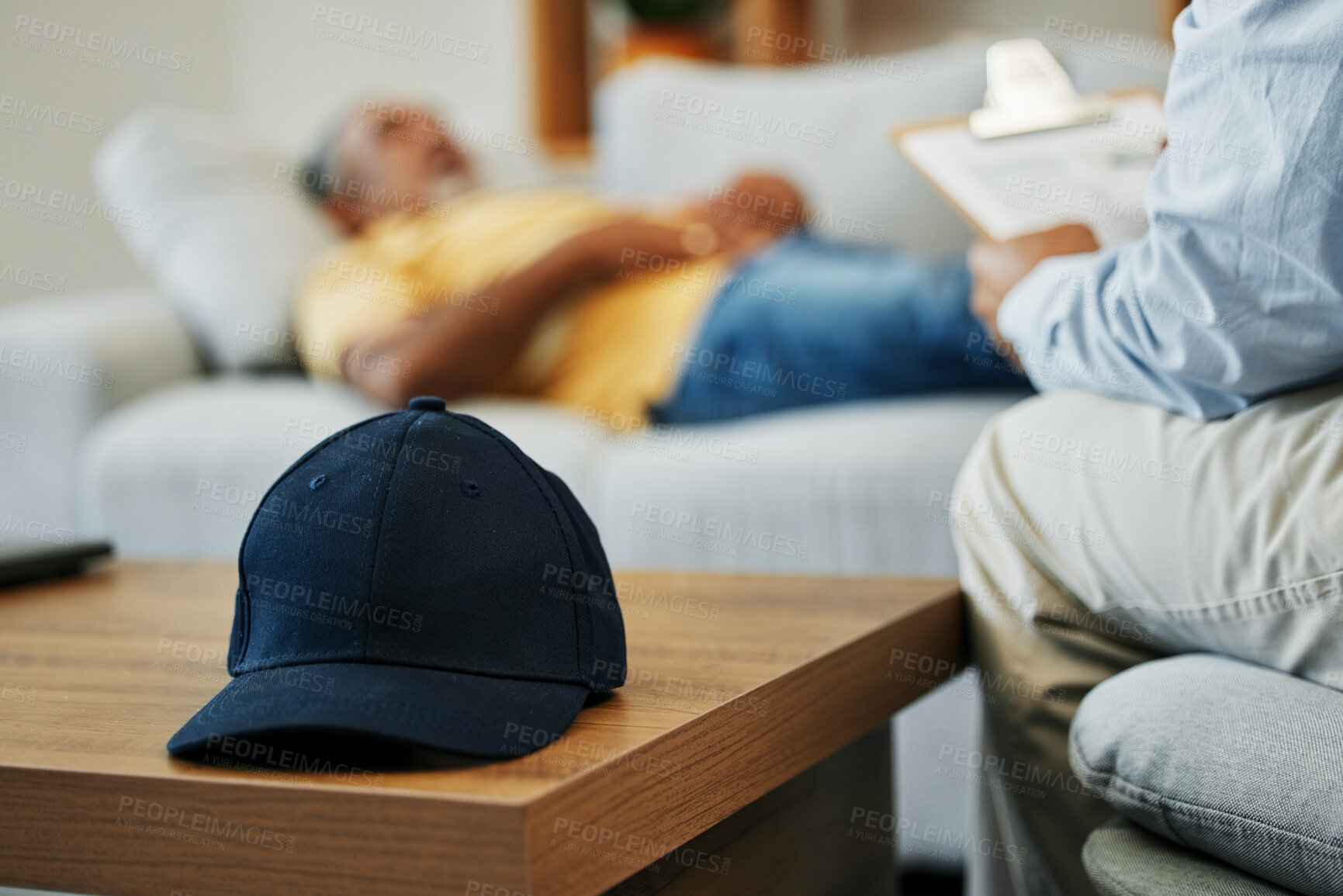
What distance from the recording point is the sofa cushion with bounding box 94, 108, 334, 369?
1658 mm

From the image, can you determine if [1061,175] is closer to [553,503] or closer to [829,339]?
[829,339]

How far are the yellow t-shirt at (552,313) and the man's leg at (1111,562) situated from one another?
26.0 inches

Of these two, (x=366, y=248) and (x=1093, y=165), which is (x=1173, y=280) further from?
(x=366, y=248)

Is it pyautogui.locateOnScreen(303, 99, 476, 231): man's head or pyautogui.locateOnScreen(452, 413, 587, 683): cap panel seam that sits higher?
pyautogui.locateOnScreen(303, 99, 476, 231): man's head

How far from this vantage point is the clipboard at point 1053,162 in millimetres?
872

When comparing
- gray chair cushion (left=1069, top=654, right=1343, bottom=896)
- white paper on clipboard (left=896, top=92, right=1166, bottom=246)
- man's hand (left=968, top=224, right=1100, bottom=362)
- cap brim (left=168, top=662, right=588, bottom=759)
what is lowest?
gray chair cushion (left=1069, top=654, right=1343, bottom=896)

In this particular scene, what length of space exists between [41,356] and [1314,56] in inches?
56.4

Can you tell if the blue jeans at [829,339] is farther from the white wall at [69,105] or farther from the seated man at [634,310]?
the white wall at [69,105]

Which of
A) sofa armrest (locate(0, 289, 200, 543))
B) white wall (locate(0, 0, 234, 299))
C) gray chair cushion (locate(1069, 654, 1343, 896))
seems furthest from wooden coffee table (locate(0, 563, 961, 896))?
white wall (locate(0, 0, 234, 299))

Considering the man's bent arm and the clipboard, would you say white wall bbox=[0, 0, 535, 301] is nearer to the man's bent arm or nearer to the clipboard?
the man's bent arm

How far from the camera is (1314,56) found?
0.54 metres

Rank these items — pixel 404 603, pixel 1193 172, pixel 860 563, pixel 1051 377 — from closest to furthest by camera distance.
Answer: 1. pixel 404 603
2. pixel 1193 172
3. pixel 1051 377
4. pixel 860 563

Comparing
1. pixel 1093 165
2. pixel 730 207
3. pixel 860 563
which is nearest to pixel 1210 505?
pixel 1093 165

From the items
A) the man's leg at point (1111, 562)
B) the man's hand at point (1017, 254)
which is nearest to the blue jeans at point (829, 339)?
the man's hand at point (1017, 254)
